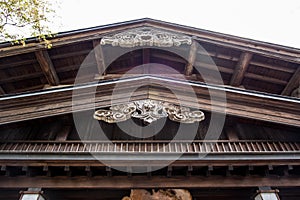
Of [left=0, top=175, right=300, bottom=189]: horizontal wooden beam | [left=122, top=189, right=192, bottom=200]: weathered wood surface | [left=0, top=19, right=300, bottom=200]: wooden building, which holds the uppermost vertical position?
[left=0, top=19, right=300, bottom=200]: wooden building

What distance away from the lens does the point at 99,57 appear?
9.77 m

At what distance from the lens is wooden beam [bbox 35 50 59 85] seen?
352 inches

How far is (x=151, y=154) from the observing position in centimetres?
487

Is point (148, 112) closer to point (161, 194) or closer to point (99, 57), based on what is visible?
point (161, 194)

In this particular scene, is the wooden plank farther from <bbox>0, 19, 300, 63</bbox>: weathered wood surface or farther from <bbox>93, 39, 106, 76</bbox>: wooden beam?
<bbox>93, 39, 106, 76</bbox>: wooden beam

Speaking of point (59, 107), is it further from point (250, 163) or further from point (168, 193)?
point (250, 163)

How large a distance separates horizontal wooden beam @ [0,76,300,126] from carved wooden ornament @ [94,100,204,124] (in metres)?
0.23

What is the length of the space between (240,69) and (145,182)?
6.31 meters

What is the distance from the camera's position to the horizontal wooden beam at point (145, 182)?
491 centimetres

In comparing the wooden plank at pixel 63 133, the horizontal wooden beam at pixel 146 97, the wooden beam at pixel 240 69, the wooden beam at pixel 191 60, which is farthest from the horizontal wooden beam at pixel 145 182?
the wooden beam at pixel 191 60

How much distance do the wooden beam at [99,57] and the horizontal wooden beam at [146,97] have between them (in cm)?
391

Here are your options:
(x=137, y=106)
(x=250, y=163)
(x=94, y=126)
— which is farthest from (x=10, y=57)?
(x=250, y=163)

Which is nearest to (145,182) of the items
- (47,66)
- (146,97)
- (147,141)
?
(147,141)

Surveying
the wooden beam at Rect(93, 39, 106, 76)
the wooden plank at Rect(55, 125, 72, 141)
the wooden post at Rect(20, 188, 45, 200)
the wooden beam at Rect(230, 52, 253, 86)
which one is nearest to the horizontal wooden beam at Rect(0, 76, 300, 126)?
the wooden plank at Rect(55, 125, 72, 141)
